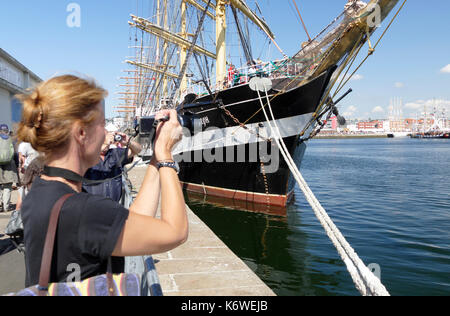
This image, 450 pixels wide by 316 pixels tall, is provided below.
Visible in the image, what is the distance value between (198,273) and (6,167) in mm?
5116

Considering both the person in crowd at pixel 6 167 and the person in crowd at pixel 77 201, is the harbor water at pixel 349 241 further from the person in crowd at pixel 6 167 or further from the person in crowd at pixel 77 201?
the person in crowd at pixel 6 167

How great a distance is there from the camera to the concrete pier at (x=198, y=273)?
120 inches

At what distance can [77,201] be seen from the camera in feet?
3.41

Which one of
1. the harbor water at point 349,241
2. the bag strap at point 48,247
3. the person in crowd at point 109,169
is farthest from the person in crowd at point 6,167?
the bag strap at point 48,247

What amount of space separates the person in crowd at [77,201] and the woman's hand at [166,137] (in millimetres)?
28

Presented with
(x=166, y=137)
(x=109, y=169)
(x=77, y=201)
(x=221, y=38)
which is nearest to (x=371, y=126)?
(x=221, y=38)

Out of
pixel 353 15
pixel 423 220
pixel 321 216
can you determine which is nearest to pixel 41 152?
pixel 321 216

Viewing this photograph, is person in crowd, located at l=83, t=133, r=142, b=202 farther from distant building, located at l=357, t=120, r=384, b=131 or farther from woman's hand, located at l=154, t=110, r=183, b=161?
distant building, located at l=357, t=120, r=384, b=131

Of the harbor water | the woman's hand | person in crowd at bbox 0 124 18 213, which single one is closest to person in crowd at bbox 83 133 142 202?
the woman's hand

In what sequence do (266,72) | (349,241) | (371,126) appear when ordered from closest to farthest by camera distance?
(349,241)
(266,72)
(371,126)

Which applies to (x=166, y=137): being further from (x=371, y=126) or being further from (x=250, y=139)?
(x=371, y=126)

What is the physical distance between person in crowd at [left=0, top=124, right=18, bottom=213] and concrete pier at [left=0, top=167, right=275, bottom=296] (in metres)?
2.83

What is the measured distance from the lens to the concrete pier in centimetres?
306

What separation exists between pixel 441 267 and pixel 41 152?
6995mm
